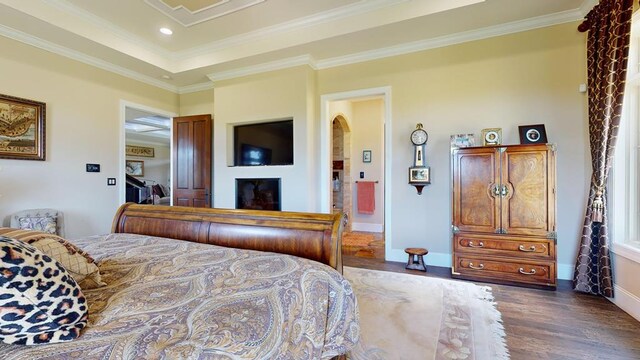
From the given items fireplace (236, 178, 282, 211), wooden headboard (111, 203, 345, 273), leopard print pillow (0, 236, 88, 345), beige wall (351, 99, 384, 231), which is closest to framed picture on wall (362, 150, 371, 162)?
beige wall (351, 99, 384, 231)

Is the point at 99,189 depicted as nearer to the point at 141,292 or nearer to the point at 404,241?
the point at 141,292

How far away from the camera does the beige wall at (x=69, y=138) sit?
3115 millimetres

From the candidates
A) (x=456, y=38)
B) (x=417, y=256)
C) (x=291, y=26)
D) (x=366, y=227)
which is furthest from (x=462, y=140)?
(x=366, y=227)

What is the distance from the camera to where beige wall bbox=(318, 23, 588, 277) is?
294 cm

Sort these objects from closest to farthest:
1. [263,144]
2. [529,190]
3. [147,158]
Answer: [529,190] → [263,144] → [147,158]

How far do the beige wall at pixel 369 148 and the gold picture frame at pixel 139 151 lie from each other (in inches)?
308

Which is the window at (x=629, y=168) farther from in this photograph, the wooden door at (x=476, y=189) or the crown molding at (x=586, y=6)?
the wooden door at (x=476, y=189)

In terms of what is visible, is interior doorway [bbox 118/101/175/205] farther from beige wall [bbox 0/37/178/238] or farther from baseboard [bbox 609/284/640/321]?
baseboard [bbox 609/284/640/321]

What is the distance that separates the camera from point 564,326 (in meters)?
2.05

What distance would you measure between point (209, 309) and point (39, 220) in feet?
11.2

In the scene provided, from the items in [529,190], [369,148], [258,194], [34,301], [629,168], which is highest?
[369,148]

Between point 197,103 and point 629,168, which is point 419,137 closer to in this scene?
point 629,168

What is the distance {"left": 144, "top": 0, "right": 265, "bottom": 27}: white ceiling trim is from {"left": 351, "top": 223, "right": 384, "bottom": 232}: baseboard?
14.6 feet

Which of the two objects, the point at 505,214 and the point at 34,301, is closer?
the point at 34,301
